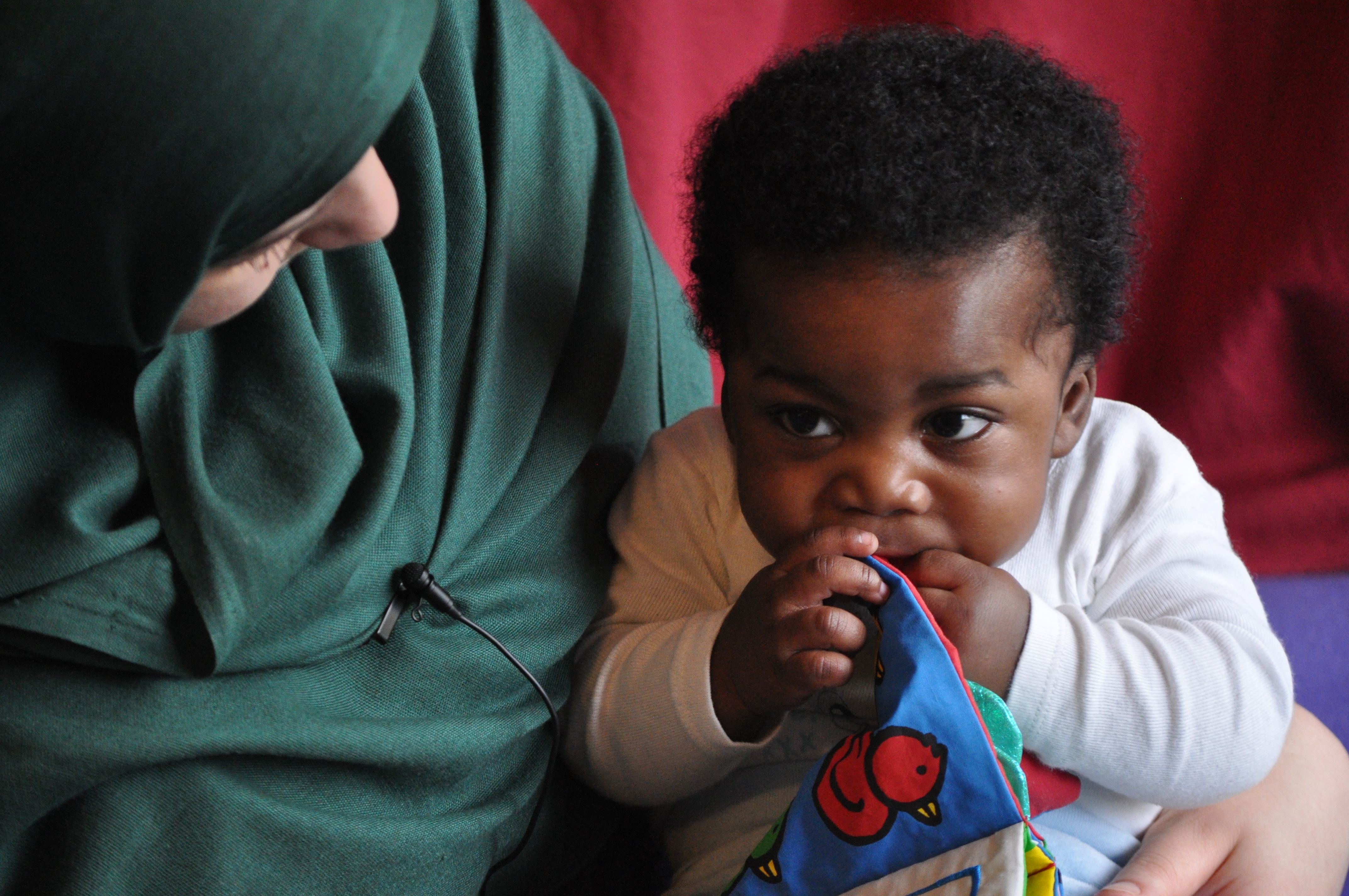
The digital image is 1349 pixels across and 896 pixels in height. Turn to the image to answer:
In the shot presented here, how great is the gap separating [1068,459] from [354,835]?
2.21 feet

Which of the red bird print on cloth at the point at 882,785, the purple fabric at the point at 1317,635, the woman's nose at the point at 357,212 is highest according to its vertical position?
the woman's nose at the point at 357,212

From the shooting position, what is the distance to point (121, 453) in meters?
0.65

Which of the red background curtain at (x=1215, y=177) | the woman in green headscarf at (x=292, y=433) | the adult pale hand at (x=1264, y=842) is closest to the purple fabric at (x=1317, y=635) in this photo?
the red background curtain at (x=1215, y=177)

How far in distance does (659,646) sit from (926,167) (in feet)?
1.42

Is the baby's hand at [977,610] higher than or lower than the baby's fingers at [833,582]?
lower

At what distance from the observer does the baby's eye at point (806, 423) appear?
2.77 feet

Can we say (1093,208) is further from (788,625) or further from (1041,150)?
(788,625)

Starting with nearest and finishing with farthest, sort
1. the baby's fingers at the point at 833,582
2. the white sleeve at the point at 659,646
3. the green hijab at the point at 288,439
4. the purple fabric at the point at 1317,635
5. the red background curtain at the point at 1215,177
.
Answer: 1. the green hijab at the point at 288,439
2. the baby's fingers at the point at 833,582
3. the white sleeve at the point at 659,646
4. the purple fabric at the point at 1317,635
5. the red background curtain at the point at 1215,177

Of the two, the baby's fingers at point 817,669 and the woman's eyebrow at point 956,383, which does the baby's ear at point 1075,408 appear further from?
the baby's fingers at point 817,669

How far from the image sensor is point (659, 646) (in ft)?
3.02

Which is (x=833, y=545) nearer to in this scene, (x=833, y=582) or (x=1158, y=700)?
(x=833, y=582)

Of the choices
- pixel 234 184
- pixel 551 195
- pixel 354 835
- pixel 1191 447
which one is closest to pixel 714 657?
pixel 354 835

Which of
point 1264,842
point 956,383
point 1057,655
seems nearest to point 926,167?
point 956,383

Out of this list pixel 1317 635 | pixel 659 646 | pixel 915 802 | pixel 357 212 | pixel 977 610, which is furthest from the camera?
pixel 1317 635
